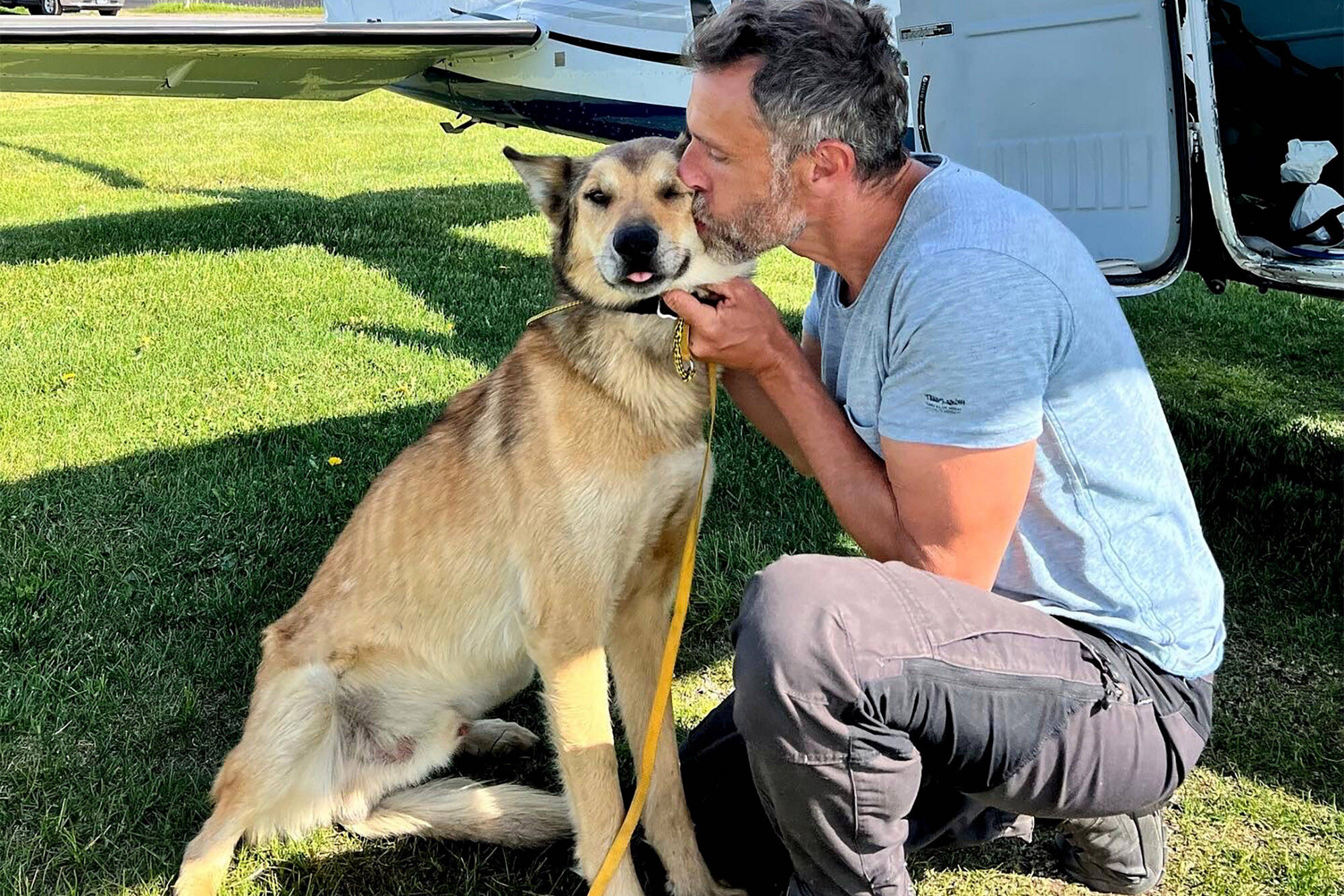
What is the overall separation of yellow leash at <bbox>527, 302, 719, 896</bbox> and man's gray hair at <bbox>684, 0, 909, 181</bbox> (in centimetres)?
50

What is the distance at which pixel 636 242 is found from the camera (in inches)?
94.1

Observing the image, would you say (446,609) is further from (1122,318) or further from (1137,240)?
(1137,240)

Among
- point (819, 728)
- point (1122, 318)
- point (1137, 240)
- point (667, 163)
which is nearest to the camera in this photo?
point (819, 728)

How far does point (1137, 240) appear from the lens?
427 centimetres

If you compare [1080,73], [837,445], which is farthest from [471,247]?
[837,445]

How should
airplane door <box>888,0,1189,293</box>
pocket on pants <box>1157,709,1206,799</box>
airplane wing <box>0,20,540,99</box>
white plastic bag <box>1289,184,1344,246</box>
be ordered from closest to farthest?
pocket on pants <box>1157,709,1206,799</box> → airplane door <box>888,0,1189,293</box> → white plastic bag <box>1289,184,1344,246</box> → airplane wing <box>0,20,540,99</box>

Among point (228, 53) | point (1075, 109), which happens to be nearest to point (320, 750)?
point (1075, 109)

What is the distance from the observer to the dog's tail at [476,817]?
2498 millimetres

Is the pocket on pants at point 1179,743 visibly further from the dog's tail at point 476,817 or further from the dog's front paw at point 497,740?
the dog's front paw at point 497,740

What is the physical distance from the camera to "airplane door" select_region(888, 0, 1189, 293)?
13.1 ft

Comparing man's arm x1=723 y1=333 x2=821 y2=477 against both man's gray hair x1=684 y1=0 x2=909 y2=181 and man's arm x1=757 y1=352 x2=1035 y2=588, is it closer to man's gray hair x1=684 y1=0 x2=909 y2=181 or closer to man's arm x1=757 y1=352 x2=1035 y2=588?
man's arm x1=757 y1=352 x2=1035 y2=588

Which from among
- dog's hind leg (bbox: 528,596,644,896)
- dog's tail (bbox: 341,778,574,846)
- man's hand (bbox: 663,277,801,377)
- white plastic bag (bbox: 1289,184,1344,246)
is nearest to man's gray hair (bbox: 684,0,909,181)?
man's hand (bbox: 663,277,801,377)

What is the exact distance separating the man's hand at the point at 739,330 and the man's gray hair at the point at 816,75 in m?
0.31

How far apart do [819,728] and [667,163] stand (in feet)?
4.32
